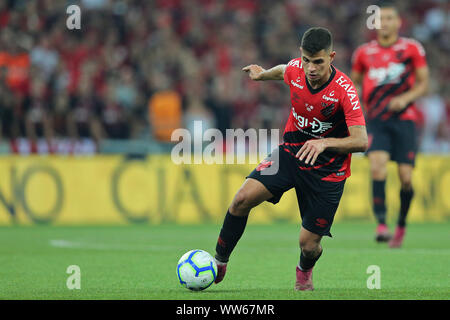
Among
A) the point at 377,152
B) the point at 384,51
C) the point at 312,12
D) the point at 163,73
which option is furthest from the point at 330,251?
the point at 312,12

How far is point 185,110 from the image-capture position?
49.4 ft

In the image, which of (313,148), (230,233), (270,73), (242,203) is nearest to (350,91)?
(313,148)

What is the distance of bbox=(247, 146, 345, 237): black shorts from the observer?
609 centimetres

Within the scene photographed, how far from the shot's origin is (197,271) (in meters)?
5.92

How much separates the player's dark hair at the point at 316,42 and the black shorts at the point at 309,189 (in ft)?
2.96

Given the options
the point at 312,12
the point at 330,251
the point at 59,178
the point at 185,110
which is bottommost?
the point at 330,251

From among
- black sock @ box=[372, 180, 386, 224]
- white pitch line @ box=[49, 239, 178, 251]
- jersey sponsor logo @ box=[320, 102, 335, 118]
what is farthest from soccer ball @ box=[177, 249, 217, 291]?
black sock @ box=[372, 180, 386, 224]

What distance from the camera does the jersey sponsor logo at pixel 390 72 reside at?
31.5 ft

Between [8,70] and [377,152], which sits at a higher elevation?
[8,70]

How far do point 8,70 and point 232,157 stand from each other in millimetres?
4230

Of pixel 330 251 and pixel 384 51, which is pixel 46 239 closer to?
pixel 330 251

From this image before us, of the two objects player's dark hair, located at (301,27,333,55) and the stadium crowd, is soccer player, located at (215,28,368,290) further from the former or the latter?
the stadium crowd

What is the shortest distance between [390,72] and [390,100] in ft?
1.07

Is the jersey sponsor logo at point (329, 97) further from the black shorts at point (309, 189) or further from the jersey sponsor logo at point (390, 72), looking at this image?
the jersey sponsor logo at point (390, 72)
